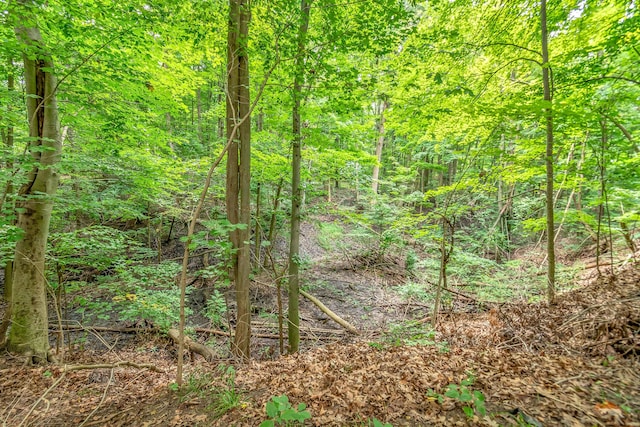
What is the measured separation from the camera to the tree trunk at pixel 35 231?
4.89 meters

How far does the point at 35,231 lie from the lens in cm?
501

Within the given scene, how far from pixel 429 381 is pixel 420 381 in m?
0.10

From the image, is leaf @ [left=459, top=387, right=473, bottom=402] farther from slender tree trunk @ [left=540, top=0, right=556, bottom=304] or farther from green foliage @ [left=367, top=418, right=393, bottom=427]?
slender tree trunk @ [left=540, top=0, right=556, bottom=304]

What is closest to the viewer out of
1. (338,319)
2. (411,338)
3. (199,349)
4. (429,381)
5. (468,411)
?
(468,411)

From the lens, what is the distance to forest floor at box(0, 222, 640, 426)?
2.45 metres

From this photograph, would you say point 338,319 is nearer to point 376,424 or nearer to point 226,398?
point 226,398

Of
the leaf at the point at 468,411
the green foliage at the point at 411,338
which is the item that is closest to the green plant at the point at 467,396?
the leaf at the point at 468,411

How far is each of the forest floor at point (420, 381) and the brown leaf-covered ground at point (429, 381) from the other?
0.05 ft

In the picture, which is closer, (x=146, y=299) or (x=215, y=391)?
(x=215, y=391)

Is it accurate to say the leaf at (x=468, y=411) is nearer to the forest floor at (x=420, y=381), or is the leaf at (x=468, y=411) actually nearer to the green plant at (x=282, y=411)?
the forest floor at (x=420, y=381)

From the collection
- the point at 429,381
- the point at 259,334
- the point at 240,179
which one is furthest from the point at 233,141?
the point at 259,334

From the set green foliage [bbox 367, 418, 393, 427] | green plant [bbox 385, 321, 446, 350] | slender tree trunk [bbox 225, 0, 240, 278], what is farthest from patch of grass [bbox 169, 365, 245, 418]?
green plant [bbox 385, 321, 446, 350]

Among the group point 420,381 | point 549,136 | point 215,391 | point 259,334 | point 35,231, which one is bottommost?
point 259,334

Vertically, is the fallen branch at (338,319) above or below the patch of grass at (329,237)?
below
